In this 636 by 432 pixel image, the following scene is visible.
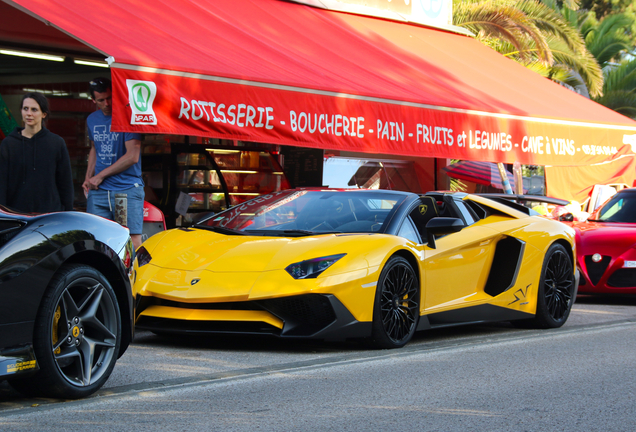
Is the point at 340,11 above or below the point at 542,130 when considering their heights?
above

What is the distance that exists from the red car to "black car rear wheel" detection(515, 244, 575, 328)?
2.24 meters

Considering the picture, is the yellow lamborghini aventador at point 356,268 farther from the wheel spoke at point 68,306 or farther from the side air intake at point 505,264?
the wheel spoke at point 68,306

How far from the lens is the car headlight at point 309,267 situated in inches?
220

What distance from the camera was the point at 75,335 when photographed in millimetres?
4078

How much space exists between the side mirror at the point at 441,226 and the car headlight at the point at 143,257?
84.5 inches

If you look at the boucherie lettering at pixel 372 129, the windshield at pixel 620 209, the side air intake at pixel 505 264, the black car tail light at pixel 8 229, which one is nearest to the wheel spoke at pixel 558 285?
the side air intake at pixel 505 264

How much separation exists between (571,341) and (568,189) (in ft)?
35.4

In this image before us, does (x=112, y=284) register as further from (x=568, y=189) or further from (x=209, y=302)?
(x=568, y=189)

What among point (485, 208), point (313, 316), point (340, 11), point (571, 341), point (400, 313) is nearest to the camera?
point (313, 316)

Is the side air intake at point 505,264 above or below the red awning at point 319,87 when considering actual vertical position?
below

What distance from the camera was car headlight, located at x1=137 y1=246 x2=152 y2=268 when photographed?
6139 millimetres

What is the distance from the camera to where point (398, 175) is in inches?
618

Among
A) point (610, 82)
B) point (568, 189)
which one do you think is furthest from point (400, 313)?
point (610, 82)

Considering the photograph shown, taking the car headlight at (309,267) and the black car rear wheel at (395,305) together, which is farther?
the black car rear wheel at (395,305)
